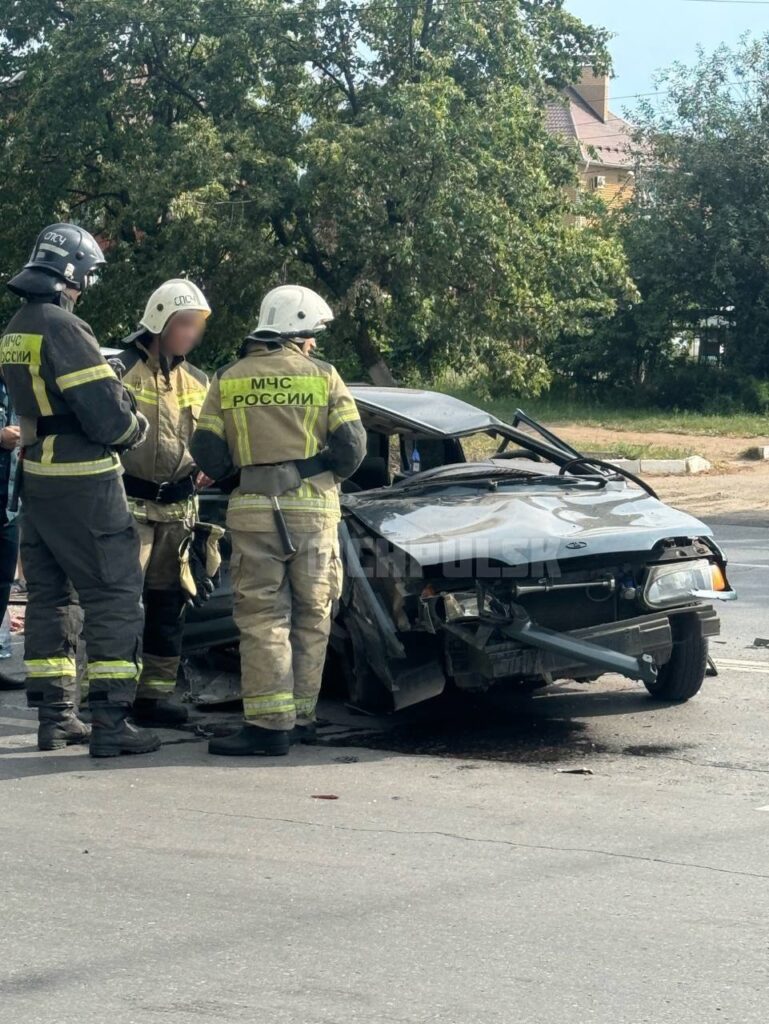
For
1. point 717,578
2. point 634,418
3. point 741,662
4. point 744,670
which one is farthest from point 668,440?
point 717,578

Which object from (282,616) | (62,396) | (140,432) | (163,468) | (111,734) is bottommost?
(111,734)

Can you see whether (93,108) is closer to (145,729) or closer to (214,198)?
(214,198)

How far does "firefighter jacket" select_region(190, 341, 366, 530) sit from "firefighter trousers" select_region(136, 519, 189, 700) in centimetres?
51

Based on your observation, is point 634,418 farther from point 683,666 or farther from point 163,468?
point 163,468

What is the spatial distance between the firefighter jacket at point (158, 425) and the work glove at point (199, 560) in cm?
12

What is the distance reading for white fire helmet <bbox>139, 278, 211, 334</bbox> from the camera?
6043 millimetres

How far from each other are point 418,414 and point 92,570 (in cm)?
195

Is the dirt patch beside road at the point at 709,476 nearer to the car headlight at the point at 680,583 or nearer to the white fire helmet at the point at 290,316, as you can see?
the car headlight at the point at 680,583

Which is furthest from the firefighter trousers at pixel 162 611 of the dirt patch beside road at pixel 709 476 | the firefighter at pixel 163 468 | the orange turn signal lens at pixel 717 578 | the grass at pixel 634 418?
the grass at pixel 634 418

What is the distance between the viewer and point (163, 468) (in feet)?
20.2

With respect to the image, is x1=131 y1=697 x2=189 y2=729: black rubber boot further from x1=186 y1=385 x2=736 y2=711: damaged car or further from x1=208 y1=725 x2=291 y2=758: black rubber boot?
x1=208 y1=725 x2=291 y2=758: black rubber boot

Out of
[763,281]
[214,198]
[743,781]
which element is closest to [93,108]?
[214,198]

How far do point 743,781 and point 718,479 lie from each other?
14885 millimetres

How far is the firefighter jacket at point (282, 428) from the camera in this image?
5758mm
